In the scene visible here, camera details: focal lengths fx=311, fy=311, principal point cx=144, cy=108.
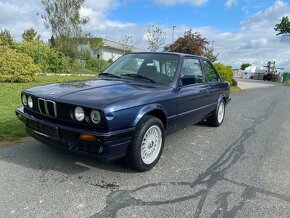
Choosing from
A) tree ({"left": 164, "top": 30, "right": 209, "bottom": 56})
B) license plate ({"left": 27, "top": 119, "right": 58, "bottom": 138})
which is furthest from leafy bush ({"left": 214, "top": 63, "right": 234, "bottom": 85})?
license plate ({"left": 27, "top": 119, "right": 58, "bottom": 138})

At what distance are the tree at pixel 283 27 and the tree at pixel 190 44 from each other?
130ft

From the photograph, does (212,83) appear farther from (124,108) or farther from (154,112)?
(124,108)

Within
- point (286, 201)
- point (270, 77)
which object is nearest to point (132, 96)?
point (286, 201)

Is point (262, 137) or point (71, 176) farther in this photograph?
point (262, 137)

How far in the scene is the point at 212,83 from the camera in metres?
6.21

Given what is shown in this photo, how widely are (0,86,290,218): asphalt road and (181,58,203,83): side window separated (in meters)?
1.24

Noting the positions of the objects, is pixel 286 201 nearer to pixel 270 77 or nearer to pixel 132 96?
pixel 132 96

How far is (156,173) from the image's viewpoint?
4.08 m

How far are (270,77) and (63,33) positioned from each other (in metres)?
38.4

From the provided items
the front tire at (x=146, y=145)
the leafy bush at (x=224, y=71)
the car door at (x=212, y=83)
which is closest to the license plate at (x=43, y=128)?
the front tire at (x=146, y=145)

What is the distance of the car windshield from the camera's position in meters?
4.81

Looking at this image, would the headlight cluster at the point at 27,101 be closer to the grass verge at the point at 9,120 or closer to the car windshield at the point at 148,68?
the grass verge at the point at 9,120

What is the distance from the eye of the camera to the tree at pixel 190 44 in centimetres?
1983

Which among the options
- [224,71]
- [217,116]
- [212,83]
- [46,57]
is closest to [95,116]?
[212,83]
